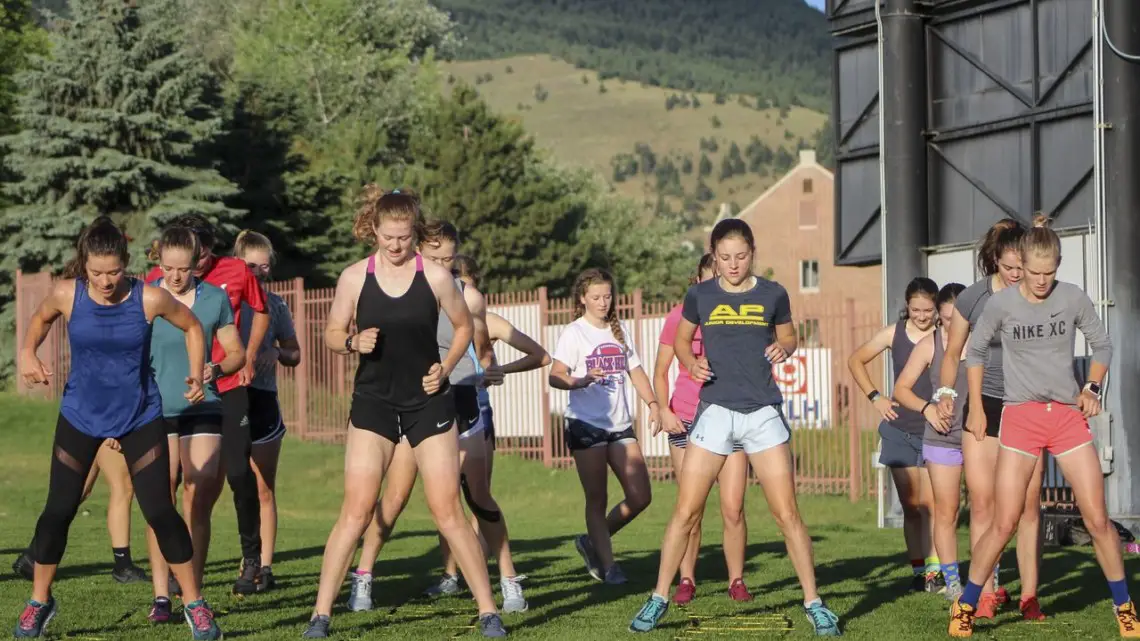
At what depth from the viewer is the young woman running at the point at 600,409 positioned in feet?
35.7

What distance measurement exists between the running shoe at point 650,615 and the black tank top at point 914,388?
8.13 ft

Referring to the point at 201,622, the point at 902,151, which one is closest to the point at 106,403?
the point at 201,622

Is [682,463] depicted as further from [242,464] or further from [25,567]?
[25,567]

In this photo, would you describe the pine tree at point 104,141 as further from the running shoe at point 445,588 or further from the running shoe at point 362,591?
Answer: the running shoe at point 362,591

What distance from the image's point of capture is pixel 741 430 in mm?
8328

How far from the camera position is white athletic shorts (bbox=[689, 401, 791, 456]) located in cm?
830

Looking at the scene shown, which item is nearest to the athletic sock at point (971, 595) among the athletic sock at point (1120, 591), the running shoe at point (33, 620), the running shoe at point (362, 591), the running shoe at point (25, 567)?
the athletic sock at point (1120, 591)

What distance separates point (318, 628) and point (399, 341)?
Answer: 1.42 meters

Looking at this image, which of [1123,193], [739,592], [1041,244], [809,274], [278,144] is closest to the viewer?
[1041,244]

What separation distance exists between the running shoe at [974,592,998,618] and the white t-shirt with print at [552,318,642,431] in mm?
2840

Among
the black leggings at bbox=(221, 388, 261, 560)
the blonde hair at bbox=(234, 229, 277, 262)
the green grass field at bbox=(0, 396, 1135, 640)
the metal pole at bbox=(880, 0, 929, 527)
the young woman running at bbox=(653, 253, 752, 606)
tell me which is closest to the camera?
the green grass field at bbox=(0, 396, 1135, 640)

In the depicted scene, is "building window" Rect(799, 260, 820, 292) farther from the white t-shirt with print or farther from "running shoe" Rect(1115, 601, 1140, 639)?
"running shoe" Rect(1115, 601, 1140, 639)

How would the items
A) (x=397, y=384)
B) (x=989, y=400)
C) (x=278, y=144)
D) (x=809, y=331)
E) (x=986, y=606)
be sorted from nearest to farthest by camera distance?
(x=397, y=384) → (x=989, y=400) → (x=986, y=606) → (x=809, y=331) → (x=278, y=144)

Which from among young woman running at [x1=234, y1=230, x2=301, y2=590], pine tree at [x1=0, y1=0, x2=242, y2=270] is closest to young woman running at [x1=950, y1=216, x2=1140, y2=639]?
young woman running at [x1=234, y1=230, x2=301, y2=590]
